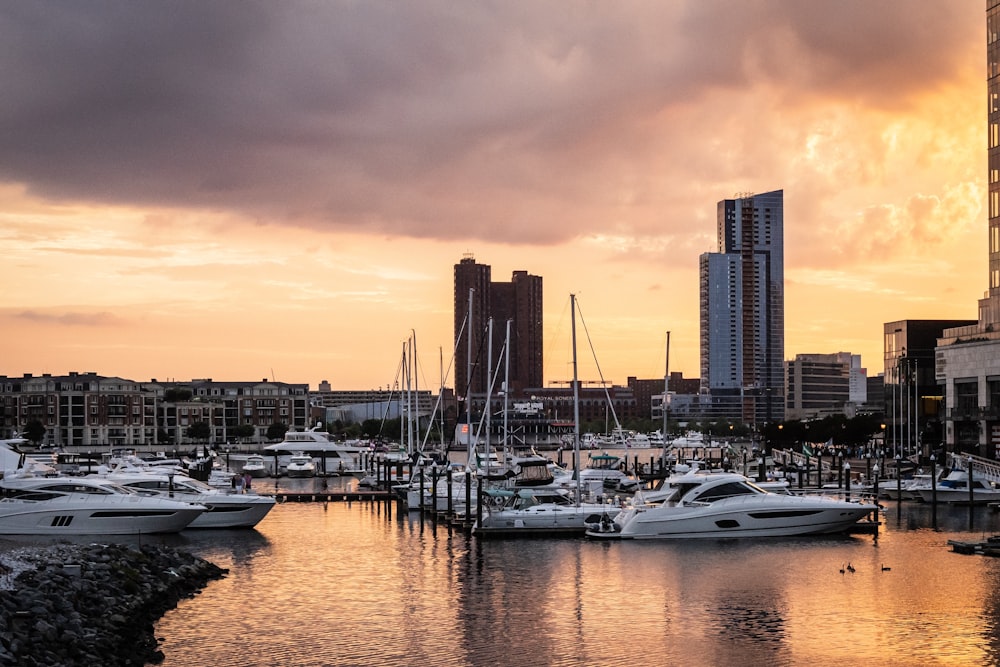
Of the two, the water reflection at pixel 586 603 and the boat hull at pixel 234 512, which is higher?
the boat hull at pixel 234 512

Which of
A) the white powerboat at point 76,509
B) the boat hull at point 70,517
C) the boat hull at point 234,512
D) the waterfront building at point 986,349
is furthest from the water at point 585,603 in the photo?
the waterfront building at point 986,349

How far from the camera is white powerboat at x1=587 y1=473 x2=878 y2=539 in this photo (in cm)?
6322

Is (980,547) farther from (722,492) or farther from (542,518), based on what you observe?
(542,518)

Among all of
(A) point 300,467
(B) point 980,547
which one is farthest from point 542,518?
(A) point 300,467

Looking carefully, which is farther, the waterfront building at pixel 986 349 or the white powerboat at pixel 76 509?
the waterfront building at pixel 986 349

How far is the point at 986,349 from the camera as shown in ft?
362

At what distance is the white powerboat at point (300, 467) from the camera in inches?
5251

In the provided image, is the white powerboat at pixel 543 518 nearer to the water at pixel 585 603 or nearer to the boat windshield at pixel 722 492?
the water at pixel 585 603

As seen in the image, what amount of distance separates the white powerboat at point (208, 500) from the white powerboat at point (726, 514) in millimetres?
20494

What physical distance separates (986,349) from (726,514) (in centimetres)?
5756

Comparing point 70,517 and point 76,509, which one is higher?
point 76,509

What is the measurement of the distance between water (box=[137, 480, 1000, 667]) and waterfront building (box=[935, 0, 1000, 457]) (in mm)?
45910

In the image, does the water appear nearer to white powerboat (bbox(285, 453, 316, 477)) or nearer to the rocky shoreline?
the rocky shoreline

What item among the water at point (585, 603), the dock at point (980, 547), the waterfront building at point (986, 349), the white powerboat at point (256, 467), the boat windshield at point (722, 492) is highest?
the waterfront building at point (986, 349)
